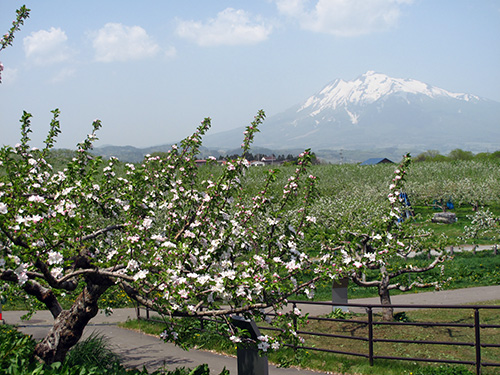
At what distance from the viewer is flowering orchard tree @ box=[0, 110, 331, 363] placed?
572cm

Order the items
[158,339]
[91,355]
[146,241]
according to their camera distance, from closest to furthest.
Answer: [146,241] < [91,355] < [158,339]

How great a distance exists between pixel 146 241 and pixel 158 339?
742 centimetres

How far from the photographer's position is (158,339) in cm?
1262

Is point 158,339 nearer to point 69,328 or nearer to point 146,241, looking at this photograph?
point 69,328

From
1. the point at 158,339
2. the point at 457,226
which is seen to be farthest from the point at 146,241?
the point at 457,226

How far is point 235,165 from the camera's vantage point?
288 inches

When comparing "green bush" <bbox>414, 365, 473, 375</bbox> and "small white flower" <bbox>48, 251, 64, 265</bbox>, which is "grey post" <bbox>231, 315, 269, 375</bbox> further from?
"green bush" <bbox>414, 365, 473, 375</bbox>

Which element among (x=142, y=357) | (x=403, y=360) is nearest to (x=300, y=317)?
(x=403, y=360)

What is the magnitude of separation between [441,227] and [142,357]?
114 ft

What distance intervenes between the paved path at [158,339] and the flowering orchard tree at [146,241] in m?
3.03

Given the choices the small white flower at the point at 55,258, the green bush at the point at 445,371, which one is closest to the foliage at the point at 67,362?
the small white flower at the point at 55,258

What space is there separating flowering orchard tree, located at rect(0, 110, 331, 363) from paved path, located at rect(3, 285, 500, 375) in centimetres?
303

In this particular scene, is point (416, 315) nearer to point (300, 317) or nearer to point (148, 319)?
point (148, 319)

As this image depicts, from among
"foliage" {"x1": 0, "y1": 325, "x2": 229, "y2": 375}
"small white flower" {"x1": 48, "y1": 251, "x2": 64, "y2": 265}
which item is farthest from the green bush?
"small white flower" {"x1": 48, "y1": 251, "x2": 64, "y2": 265}
